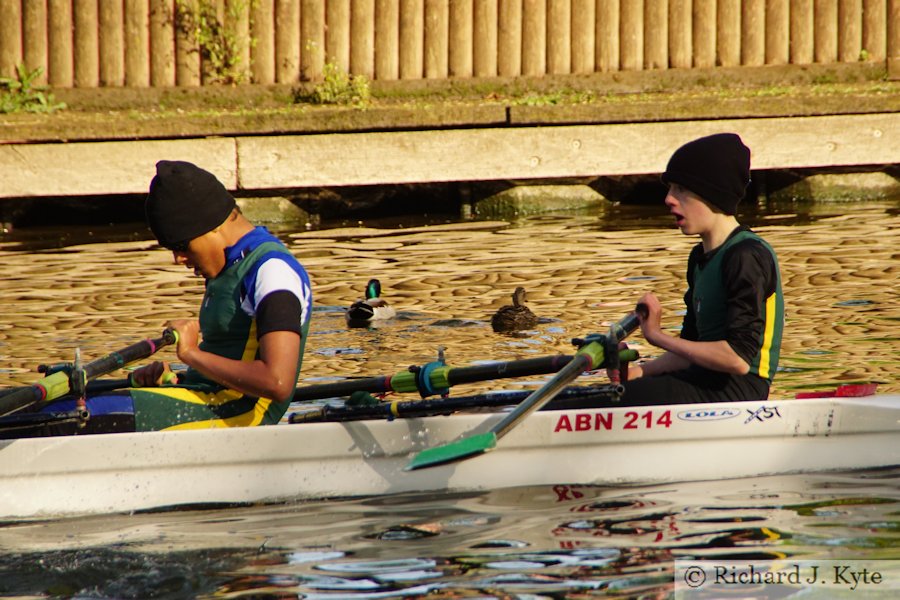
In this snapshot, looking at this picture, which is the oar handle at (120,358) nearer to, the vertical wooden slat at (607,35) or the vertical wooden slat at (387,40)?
the vertical wooden slat at (387,40)

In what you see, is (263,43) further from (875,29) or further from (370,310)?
(875,29)

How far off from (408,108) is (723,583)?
26.9 ft

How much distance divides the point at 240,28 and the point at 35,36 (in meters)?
1.84

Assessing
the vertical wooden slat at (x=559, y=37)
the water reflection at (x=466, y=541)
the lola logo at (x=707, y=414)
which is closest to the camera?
the water reflection at (x=466, y=541)

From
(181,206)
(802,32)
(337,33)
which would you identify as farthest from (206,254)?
(802,32)

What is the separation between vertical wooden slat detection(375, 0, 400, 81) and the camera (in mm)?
12945

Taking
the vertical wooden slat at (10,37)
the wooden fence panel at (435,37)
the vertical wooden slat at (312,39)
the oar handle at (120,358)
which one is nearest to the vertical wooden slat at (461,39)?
the wooden fence panel at (435,37)

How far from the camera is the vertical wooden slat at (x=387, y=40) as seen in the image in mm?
12945

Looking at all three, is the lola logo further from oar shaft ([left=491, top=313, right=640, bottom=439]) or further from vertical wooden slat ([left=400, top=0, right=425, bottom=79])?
vertical wooden slat ([left=400, top=0, right=425, bottom=79])

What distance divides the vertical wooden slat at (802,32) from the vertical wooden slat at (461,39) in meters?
3.11

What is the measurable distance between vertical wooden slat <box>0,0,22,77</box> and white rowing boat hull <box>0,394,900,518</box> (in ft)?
25.6

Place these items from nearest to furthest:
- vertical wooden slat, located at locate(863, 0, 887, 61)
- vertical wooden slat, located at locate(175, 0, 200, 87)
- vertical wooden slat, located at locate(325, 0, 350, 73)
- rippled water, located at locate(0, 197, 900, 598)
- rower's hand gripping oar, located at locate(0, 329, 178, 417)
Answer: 1. rippled water, located at locate(0, 197, 900, 598)
2. rower's hand gripping oar, located at locate(0, 329, 178, 417)
3. vertical wooden slat, located at locate(175, 0, 200, 87)
4. vertical wooden slat, located at locate(325, 0, 350, 73)
5. vertical wooden slat, located at locate(863, 0, 887, 61)

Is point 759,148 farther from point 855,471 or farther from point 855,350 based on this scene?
point 855,471

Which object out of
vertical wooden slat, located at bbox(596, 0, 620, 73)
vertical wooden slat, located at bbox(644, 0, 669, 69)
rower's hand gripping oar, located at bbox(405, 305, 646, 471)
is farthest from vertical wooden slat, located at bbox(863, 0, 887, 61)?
rower's hand gripping oar, located at bbox(405, 305, 646, 471)
